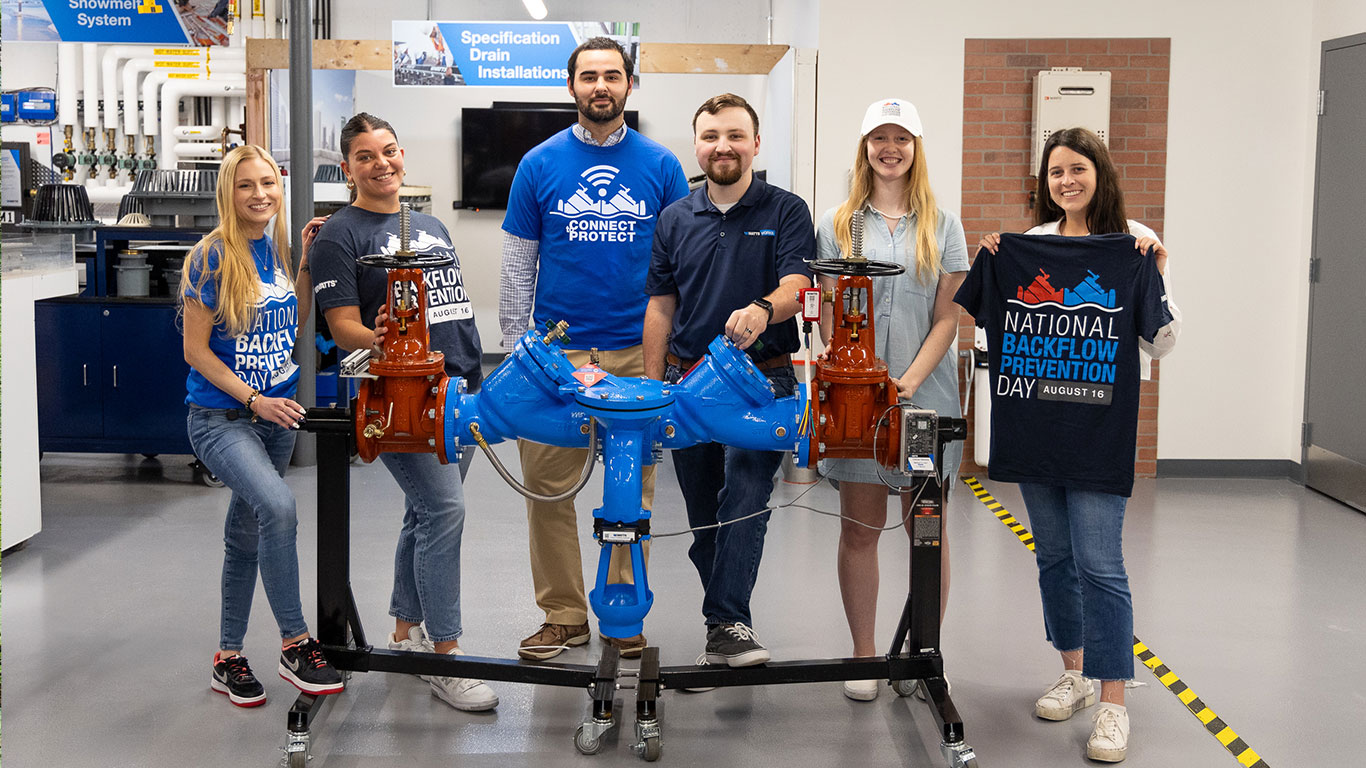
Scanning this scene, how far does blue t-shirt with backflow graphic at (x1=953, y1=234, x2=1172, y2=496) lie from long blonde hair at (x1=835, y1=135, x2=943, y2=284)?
12 centimetres

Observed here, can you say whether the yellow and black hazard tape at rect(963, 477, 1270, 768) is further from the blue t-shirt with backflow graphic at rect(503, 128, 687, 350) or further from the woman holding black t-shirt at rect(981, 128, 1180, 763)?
the blue t-shirt with backflow graphic at rect(503, 128, 687, 350)

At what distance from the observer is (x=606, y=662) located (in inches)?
125

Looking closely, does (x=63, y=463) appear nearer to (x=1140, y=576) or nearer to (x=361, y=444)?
(x=361, y=444)

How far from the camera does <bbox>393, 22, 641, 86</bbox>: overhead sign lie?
704 centimetres

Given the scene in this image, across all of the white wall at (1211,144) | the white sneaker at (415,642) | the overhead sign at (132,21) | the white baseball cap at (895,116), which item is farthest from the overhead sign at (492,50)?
the white sneaker at (415,642)

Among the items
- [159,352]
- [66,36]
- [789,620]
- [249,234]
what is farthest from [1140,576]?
[66,36]

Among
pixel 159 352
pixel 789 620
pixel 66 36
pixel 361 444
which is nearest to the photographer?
pixel 361 444

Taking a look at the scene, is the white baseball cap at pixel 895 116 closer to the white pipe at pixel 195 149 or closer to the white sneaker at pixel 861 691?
the white sneaker at pixel 861 691

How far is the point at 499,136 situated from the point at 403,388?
8.40m

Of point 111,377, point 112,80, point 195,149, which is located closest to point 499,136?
point 195,149

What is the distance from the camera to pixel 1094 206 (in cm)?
318

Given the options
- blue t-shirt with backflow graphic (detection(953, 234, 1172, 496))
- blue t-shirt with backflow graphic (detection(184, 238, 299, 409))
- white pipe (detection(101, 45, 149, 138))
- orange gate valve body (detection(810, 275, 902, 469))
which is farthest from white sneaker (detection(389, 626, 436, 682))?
white pipe (detection(101, 45, 149, 138))

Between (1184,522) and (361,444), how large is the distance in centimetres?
413

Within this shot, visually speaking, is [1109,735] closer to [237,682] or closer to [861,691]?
[861,691]
